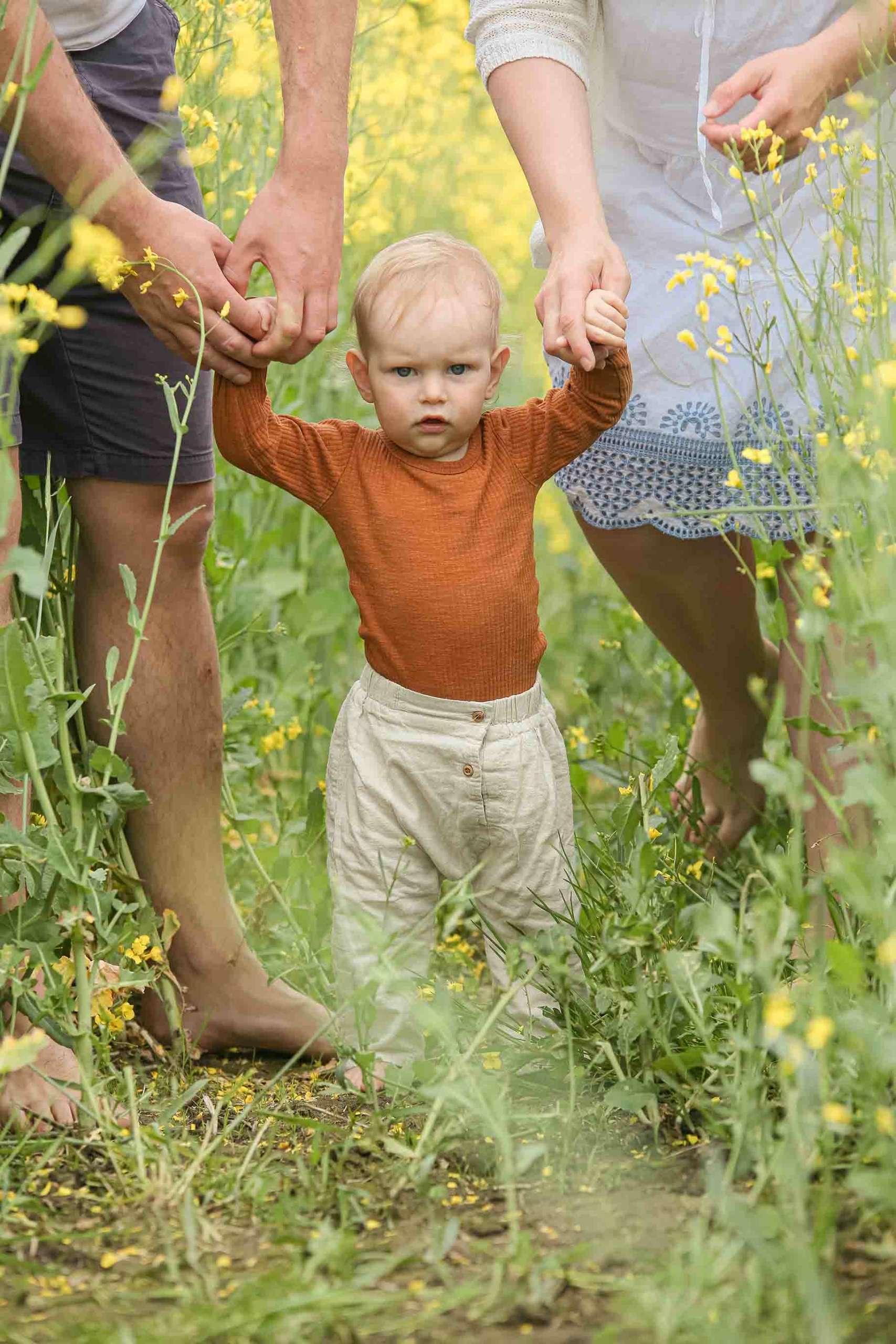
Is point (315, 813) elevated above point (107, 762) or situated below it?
below

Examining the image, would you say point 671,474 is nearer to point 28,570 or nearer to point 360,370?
point 360,370

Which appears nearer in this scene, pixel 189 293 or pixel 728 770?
pixel 189 293

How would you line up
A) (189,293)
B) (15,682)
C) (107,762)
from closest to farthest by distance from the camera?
(15,682)
(107,762)
(189,293)

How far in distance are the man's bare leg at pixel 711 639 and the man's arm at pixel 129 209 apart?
0.85 m

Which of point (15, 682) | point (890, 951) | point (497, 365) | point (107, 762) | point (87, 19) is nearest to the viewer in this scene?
point (890, 951)

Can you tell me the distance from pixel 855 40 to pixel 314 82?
2.36ft

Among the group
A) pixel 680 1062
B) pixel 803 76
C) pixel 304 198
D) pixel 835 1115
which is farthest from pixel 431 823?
pixel 803 76

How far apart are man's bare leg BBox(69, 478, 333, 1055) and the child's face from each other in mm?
359

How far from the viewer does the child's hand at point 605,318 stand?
1.85 metres

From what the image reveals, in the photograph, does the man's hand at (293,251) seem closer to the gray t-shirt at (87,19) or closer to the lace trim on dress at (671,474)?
the gray t-shirt at (87,19)

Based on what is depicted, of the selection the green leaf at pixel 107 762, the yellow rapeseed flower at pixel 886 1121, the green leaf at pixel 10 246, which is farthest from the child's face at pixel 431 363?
the yellow rapeseed flower at pixel 886 1121

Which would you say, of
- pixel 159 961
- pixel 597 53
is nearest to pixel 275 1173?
pixel 159 961

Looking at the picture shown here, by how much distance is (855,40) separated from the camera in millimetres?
1900

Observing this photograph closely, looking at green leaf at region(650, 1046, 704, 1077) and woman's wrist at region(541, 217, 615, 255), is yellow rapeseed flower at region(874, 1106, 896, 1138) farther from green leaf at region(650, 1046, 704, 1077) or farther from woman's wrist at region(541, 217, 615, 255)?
woman's wrist at region(541, 217, 615, 255)
